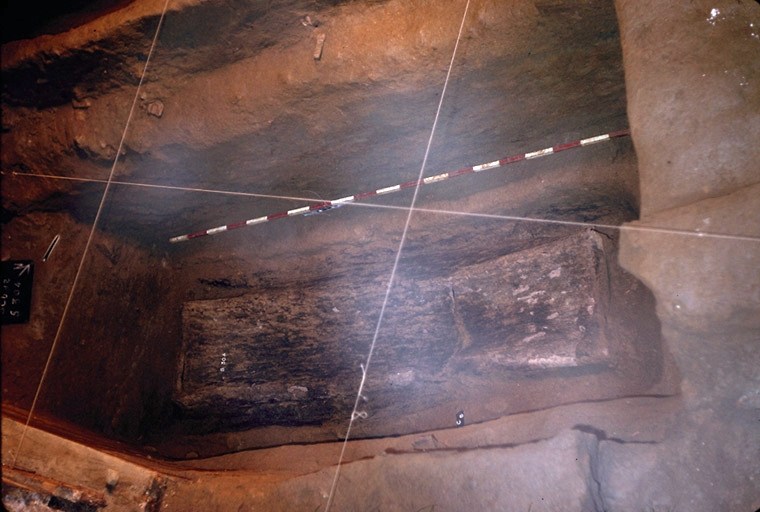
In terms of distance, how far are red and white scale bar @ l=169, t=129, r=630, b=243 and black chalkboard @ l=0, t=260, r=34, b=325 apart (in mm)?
1032

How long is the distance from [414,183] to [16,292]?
3.09 m

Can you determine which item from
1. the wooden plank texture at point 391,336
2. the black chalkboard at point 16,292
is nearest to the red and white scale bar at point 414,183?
the wooden plank texture at point 391,336

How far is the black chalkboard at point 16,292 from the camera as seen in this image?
10.00 feet

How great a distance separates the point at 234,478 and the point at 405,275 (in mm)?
1745

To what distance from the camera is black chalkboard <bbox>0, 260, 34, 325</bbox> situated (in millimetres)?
3047

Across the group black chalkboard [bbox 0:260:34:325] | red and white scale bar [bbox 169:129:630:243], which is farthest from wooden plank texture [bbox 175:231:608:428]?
black chalkboard [bbox 0:260:34:325]

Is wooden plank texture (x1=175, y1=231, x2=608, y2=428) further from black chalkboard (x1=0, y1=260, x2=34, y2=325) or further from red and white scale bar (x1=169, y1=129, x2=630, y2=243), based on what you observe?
black chalkboard (x1=0, y1=260, x2=34, y2=325)

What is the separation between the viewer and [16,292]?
10.2ft

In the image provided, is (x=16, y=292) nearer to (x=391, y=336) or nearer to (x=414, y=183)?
(x=391, y=336)

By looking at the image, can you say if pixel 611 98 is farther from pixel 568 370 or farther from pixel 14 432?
pixel 14 432

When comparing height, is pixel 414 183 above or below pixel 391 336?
above

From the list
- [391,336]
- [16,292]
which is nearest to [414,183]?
[391,336]

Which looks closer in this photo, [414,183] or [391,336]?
[391,336]

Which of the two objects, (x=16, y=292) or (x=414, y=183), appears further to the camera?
(x=414, y=183)
